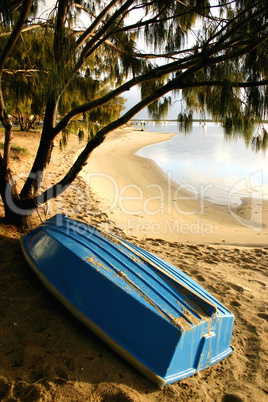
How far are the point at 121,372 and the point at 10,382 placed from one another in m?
0.73

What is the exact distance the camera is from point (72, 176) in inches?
145

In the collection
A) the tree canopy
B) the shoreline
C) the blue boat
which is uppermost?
the tree canopy

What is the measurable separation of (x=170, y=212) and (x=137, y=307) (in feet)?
18.1

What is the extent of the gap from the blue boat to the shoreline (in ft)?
9.88

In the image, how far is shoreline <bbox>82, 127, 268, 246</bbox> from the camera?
20.3 feet

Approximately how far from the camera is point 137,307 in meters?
2.21

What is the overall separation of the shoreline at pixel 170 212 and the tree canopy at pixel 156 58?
2.73 metres

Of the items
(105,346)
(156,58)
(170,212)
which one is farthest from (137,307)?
(170,212)

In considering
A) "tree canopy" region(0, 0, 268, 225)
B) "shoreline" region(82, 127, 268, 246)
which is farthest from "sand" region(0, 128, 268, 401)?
"tree canopy" region(0, 0, 268, 225)

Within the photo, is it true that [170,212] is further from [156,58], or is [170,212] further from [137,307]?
[137,307]

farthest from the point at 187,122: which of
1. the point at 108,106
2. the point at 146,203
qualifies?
the point at 146,203

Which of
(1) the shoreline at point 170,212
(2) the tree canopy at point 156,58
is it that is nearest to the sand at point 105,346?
(1) the shoreline at point 170,212

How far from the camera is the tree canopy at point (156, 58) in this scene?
2.98 meters

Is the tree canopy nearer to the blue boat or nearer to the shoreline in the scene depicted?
the blue boat
